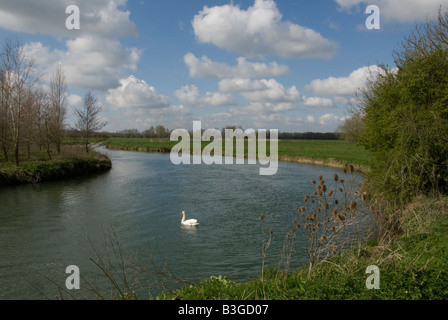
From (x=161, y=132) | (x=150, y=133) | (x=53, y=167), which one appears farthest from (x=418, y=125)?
(x=150, y=133)

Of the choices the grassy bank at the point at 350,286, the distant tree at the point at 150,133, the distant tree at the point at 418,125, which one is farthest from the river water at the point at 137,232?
the distant tree at the point at 150,133

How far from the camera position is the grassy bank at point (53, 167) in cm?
2053

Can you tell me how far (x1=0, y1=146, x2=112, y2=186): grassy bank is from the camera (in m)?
20.5

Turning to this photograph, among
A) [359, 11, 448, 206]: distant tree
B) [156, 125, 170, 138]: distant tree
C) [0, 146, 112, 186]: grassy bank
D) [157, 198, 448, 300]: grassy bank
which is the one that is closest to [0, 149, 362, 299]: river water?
[157, 198, 448, 300]: grassy bank

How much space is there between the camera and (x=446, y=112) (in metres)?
11.2

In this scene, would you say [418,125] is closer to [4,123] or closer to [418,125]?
[418,125]

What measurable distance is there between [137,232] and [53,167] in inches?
605

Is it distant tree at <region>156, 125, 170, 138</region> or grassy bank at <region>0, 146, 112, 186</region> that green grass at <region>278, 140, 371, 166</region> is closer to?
grassy bank at <region>0, 146, 112, 186</region>

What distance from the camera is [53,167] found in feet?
76.8

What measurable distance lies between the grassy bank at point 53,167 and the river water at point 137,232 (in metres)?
1.19

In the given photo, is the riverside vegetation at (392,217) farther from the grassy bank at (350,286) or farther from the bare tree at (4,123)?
the bare tree at (4,123)
